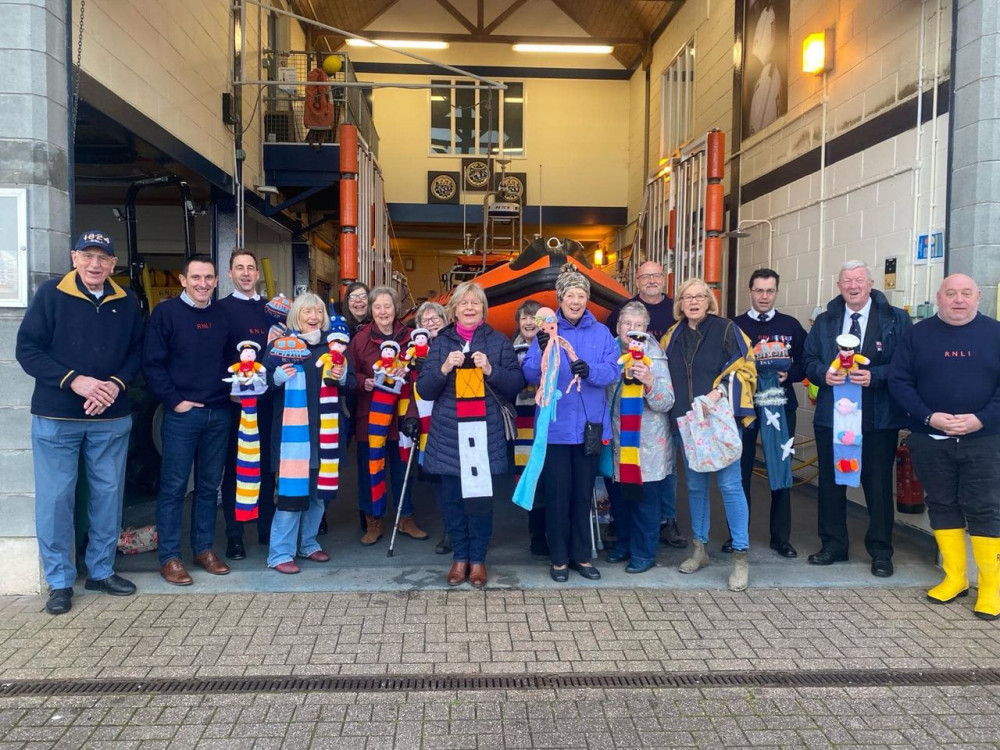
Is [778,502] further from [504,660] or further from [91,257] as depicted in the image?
[91,257]

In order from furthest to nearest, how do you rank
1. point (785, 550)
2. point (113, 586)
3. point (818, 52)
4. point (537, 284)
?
point (818, 52) → point (537, 284) → point (785, 550) → point (113, 586)

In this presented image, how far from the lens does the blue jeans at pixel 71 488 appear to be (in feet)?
10.8

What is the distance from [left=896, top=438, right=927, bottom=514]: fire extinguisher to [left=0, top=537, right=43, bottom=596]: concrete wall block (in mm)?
4528

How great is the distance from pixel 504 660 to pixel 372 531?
1.65m

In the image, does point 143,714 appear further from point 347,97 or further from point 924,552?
point 347,97

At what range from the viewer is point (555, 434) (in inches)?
140

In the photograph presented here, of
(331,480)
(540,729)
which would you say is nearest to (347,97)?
(331,480)

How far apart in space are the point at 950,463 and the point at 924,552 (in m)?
1.02

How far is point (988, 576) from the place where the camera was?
3.36 metres

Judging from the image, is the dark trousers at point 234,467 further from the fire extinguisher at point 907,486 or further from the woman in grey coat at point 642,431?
the fire extinguisher at point 907,486

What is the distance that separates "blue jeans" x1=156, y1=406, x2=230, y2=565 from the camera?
3598 millimetres

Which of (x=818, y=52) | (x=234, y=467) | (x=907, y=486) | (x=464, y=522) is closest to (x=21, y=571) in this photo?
(x=234, y=467)

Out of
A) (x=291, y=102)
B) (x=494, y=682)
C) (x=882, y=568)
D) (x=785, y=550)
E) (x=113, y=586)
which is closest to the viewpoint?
(x=494, y=682)

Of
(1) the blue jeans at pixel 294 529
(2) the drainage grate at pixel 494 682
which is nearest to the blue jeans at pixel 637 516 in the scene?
(2) the drainage grate at pixel 494 682
